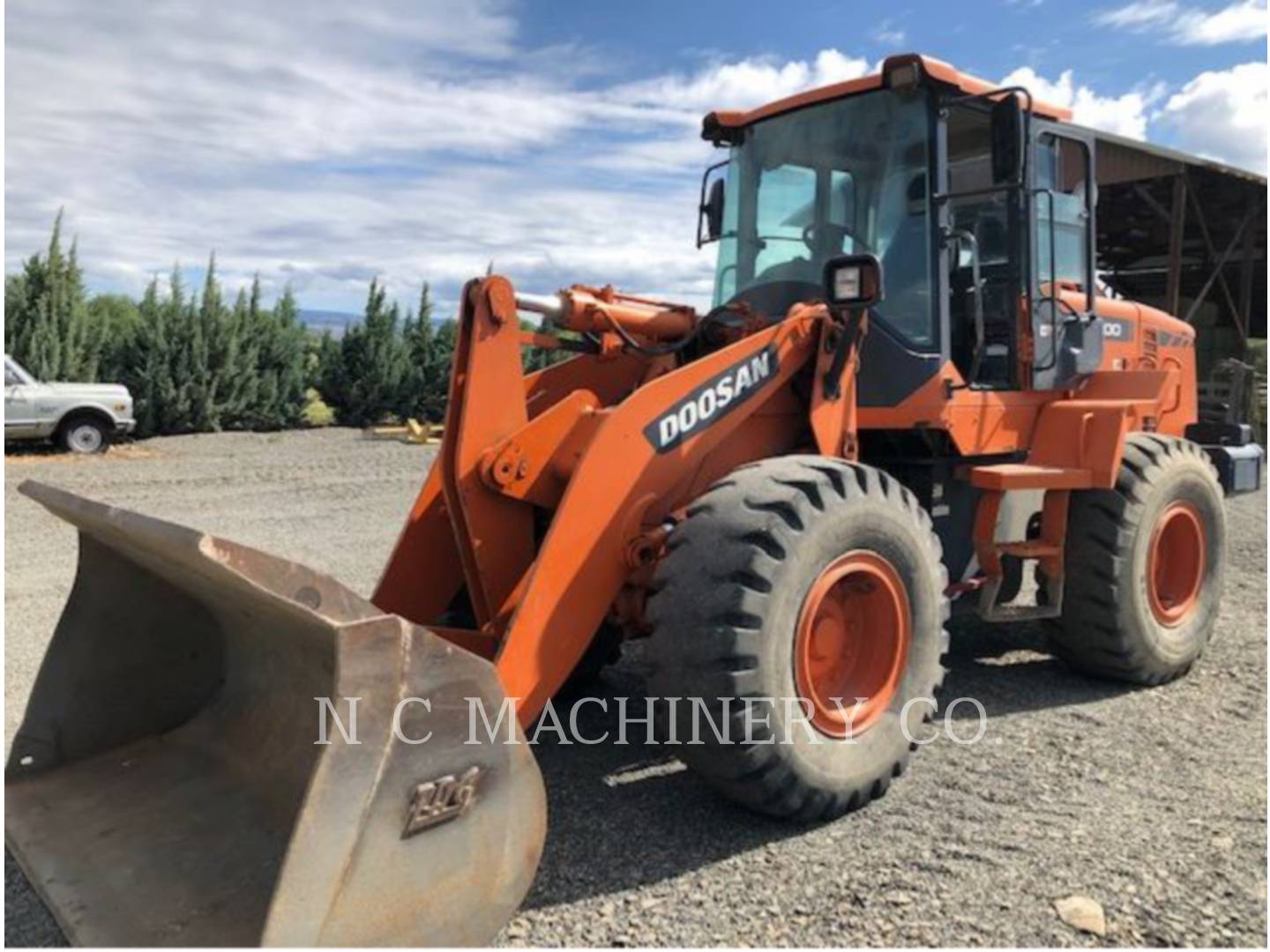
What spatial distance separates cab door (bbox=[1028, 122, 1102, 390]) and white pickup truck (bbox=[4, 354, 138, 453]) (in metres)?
13.7

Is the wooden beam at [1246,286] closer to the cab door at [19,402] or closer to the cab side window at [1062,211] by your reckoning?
the cab side window at [1062,211]

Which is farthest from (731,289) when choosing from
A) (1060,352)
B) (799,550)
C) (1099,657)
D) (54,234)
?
(54,234)

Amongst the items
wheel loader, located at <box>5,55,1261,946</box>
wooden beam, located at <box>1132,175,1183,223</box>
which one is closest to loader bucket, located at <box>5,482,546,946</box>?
wheel loader, located at <box>5,55,1261,946</box>

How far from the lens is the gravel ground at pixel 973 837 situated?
290 centimetres

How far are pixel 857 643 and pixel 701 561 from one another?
2.98ft

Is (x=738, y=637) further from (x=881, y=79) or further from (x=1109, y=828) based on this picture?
(x=881, y=79)

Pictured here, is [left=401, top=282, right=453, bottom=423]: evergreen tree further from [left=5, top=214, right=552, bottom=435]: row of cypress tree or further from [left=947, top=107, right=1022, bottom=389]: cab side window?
[left=947, top=107, right=1022, bottom=389]: cab side window

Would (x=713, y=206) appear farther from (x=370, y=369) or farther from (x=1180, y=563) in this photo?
(x=370, y=369)

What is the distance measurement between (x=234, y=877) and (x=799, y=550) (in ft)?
6.13

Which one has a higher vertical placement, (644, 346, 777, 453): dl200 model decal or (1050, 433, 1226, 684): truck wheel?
(644, 346, 777, 453): dl200 model decal

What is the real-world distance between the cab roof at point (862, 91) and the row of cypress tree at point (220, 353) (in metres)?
8.85

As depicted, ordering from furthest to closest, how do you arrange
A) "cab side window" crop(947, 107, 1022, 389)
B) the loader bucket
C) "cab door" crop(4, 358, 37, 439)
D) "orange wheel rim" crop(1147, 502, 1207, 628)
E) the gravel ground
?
"cab door" crop(4, 358, 37, 439) → "orange wheel rim" crop(1147, 502, 1207, 628) → "cab side window" crop(947, 107, 1022, 389) → the gravel ground → the loader bucket

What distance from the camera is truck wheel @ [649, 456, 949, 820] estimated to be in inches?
126

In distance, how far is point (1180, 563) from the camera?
5414 mm
